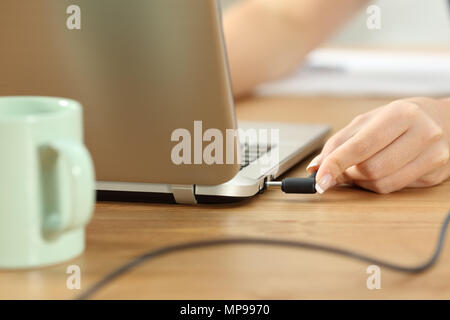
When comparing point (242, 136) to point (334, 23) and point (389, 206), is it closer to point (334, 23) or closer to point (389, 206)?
point (389, 206)

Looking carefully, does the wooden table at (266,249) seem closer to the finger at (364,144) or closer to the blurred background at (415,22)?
the finger at (364,144)

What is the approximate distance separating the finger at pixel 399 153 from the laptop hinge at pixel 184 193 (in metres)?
0.17

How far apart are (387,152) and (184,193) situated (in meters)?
0.20

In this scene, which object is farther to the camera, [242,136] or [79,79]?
[242,136]

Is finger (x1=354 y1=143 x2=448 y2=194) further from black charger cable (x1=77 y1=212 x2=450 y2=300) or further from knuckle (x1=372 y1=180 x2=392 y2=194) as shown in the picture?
black charger cable (x1=77 y1=212 x2=450 y2=300)

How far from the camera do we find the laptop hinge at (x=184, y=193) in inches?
23.9

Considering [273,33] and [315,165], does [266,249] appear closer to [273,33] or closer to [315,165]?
[315,165]

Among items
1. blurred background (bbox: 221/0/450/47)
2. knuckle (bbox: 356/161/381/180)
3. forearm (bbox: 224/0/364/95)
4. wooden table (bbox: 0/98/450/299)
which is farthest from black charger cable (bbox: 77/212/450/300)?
blurred background (bbox: 221/0/450/47)

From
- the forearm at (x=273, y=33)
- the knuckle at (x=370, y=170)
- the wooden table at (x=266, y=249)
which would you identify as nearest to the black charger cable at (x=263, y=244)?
the wooden table at (x=266, y=249)

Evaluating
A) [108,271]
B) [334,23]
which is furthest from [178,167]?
[334,23]

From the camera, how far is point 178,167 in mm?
595

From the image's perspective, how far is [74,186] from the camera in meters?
0.44

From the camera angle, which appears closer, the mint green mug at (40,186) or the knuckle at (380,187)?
the mint green mug at (40,186)

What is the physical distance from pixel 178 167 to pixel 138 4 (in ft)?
0.46
